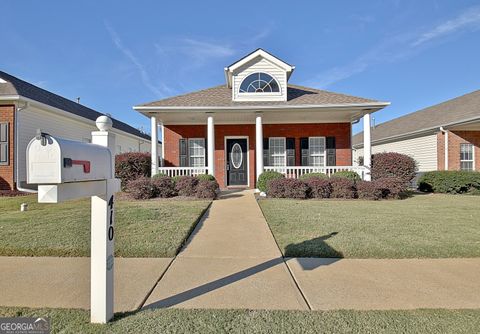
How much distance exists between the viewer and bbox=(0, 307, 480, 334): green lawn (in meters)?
2.47

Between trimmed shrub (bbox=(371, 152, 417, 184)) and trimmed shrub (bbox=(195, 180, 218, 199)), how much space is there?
774cm

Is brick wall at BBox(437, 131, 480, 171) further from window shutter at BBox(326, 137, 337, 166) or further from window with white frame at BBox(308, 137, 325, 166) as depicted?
window with white frame at BBox(308, 137, 325, 166)

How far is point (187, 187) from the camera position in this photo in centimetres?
1071

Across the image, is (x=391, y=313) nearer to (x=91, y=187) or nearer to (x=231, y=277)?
(x=231, y=277)

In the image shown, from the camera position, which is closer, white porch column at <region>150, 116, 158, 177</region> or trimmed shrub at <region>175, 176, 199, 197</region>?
trimmed shrub at <region>175, 176, 199, 197</region>

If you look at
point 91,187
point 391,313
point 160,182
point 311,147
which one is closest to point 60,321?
point 91,187

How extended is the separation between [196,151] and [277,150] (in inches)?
174

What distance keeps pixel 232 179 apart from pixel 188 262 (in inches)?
420

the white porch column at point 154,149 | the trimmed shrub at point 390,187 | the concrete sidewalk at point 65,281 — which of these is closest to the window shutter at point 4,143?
the white porch column at point 154,149

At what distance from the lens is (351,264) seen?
13.7 feet

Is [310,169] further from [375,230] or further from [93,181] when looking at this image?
[93,181]

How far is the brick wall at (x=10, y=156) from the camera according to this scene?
1167 centimetres

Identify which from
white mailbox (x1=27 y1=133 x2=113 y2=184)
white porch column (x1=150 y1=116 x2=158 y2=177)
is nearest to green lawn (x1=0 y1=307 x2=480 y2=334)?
white mailbox (x1=27 y1=133 x2=113 y2=184)

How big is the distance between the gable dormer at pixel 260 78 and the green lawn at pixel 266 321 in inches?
447
